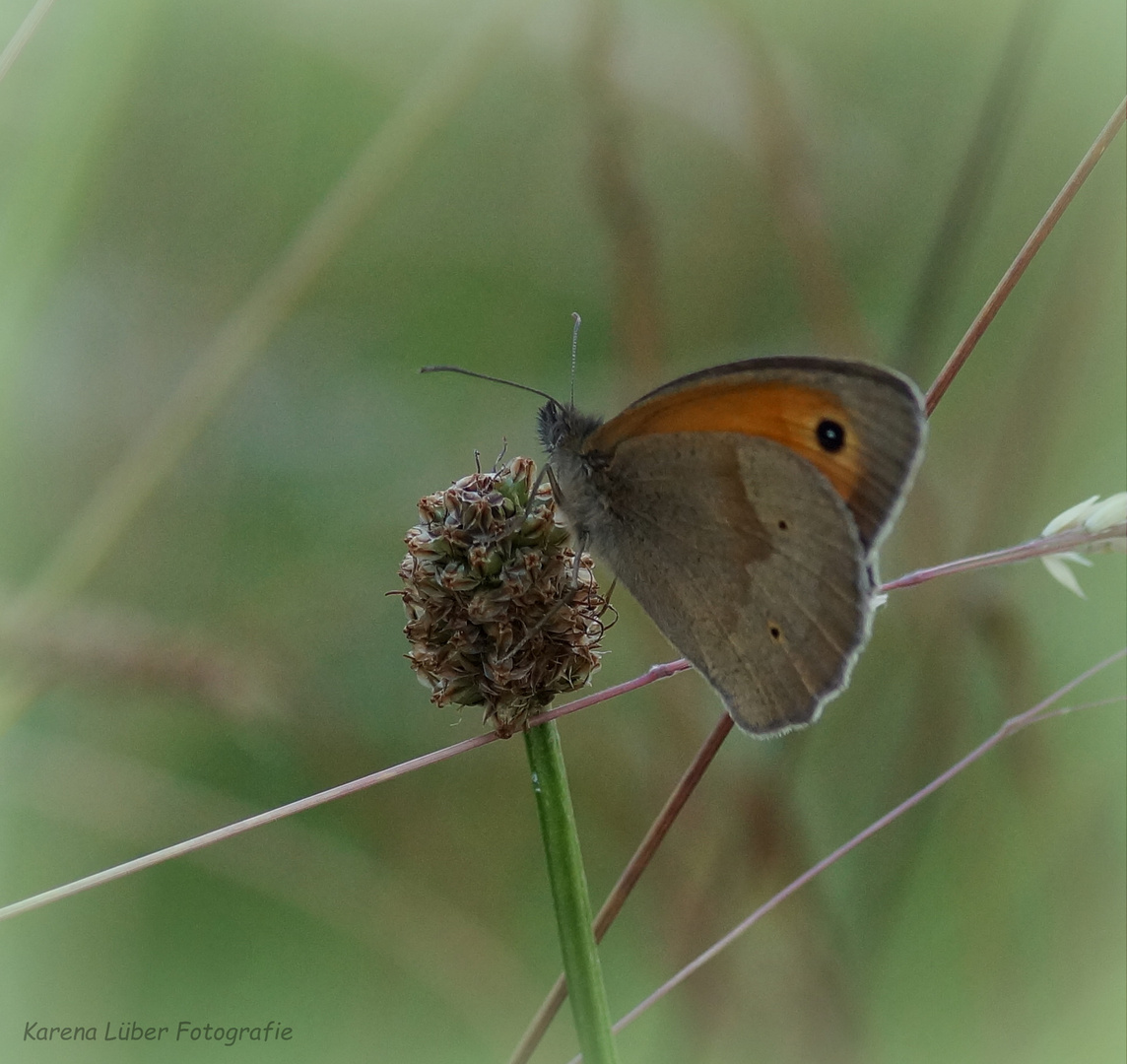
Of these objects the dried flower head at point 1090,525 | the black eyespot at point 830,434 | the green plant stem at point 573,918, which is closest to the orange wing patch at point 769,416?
the black eyespot at point 830,434

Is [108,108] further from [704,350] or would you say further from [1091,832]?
[1091,832]

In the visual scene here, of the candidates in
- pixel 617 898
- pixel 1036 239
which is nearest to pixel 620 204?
pixel 1036 239

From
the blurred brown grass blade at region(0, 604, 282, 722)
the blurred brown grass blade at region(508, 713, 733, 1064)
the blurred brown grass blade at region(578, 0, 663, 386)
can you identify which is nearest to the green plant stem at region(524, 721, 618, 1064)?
the blurred brown grass blade at region(508, 713, 733, 1064)

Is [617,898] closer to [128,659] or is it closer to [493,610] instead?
[493,610]

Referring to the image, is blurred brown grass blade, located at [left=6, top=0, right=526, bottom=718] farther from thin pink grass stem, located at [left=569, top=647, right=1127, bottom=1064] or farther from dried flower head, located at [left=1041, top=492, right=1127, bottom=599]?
dried flower head, located at [left=1041, top=492, right=1127, bottom=599]

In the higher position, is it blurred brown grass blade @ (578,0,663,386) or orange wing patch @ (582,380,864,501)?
blurred brown grass blade @ (578,0,663,386)
